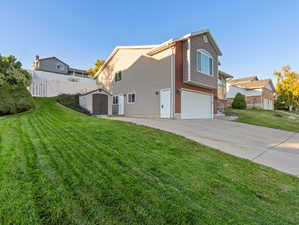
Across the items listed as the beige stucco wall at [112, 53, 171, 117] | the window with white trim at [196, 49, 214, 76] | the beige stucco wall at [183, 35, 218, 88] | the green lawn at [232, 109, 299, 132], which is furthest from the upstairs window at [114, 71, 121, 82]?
the green lawn at [232, 109, 299, 132]

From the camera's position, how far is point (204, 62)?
12203mm

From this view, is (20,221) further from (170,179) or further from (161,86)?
(161,86)

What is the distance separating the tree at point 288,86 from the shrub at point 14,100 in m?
36.7

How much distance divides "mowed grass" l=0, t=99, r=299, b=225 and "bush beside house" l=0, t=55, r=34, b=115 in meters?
5.58

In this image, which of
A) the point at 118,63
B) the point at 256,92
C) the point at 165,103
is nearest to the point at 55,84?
the point at 118,63

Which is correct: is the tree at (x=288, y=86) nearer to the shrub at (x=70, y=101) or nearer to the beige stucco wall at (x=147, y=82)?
the beige stucco wall at (x=147, y=82)

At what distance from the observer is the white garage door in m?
Answer: 11.6

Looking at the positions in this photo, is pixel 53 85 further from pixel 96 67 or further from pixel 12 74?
pixel 96 67

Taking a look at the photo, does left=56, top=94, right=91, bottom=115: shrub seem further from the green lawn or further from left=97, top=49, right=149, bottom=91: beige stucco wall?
the green lawn

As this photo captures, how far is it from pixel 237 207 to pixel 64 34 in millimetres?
17186

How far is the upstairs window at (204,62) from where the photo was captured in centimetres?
1166

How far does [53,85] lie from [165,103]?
12.6 metres

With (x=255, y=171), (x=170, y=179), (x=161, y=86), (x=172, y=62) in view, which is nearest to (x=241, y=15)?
(x=172, y=62)

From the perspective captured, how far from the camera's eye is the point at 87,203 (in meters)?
1.73
